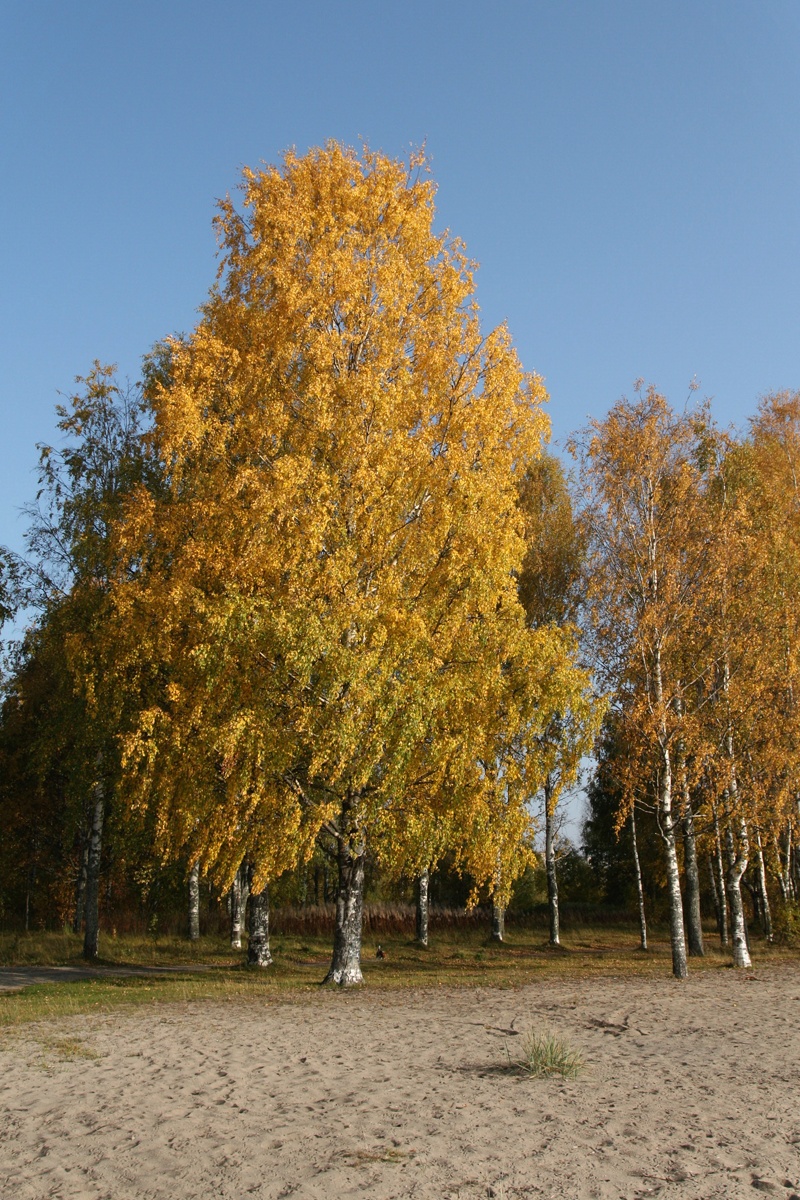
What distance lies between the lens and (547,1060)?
878 cm

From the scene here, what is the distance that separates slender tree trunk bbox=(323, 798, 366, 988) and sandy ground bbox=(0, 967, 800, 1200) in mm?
3994

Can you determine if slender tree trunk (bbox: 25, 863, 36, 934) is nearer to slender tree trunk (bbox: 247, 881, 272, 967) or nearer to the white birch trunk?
slender tree trunk (bbox: 247, 881, 272, 967)

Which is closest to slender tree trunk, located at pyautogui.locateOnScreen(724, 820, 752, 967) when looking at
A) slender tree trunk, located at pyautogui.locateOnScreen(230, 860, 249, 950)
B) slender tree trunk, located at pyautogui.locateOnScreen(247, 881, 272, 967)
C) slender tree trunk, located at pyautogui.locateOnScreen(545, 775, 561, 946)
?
slender tree trunk, located at pyautogui.locateOnScreen(545, 775, 561, 946)

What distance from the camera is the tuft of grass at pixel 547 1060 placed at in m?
8.62

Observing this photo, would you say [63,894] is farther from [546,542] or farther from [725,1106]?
[725,1106]

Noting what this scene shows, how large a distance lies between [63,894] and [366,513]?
92.9 ft

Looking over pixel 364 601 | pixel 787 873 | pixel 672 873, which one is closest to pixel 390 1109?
pixel 364 601

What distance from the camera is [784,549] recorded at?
2461 cm

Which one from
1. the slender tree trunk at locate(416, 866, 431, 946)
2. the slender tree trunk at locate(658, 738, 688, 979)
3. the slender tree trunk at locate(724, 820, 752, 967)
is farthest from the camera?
the slender tree trunk at locate(416, 866, 431, 946)

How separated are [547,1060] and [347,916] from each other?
8373 mm

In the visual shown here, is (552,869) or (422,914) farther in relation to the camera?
(552,869)

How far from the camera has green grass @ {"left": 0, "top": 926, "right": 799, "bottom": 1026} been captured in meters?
15.5

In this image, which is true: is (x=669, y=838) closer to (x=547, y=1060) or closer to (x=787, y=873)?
(x=547, y=1060)

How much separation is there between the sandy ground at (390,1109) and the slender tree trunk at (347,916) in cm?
399
